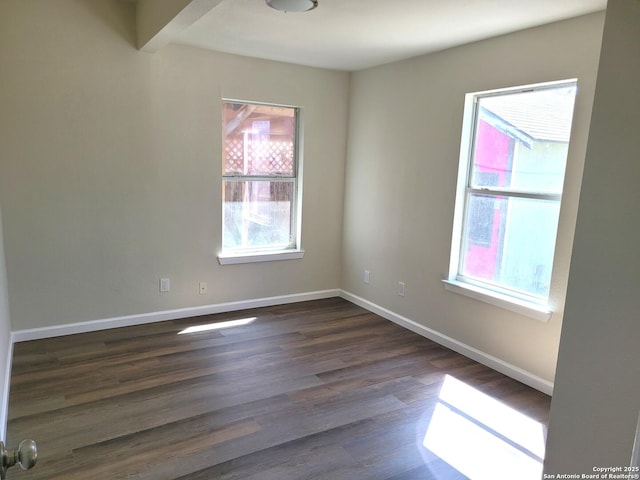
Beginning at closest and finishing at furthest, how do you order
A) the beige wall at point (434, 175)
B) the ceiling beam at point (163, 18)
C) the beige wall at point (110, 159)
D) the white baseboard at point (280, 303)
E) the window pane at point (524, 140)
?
1. the ceiling beam at point (163, 18)
2. the beige wall at point (434, 175)
3. the window pane at point (524, 140)
4. the white baseboard at point (280, 303)
5. the beige wall at point (110, 159)

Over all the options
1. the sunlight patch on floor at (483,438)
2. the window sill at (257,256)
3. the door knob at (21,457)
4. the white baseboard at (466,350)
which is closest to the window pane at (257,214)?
the window sill at (257,256)

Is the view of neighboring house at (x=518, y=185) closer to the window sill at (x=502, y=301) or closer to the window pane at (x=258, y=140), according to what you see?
the window sill at (x=502, y=301)

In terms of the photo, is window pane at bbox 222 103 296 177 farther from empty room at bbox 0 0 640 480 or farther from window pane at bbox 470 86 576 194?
window pane at bbox 470 86 576 194

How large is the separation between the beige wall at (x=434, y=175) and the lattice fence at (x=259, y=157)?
2.28 ft

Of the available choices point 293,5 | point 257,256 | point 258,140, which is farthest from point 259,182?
point 293,5

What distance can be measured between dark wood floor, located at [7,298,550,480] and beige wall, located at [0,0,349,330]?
422 mm

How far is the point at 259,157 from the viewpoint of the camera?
436 centimetres

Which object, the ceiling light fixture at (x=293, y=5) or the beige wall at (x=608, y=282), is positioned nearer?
the beige wall at (x=608, y=282)

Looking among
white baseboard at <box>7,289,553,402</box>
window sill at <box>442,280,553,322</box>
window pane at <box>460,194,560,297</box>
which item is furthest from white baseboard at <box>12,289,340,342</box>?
window pane at <box>460,194,560,297</box>

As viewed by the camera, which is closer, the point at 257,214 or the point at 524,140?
the point at 524,140

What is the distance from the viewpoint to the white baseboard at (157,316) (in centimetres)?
350

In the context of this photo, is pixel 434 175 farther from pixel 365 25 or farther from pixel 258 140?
pixel 258 140

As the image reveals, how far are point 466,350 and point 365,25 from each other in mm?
2531

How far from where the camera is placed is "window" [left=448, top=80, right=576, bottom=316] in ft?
9.57
